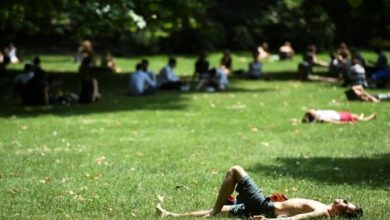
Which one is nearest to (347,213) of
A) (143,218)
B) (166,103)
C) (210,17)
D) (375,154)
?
(143,218)

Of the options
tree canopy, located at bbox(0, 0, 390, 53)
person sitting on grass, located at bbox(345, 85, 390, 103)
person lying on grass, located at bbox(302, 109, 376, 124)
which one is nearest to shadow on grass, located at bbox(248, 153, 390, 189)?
person lying on grass, located at bbox(302, 109, 376, 124)

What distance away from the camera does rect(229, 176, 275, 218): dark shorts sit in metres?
8.99

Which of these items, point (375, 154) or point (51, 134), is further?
point (51, 134)

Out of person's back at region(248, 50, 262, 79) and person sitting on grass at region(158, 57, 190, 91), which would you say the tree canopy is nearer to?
person sitting on grass at region(158, 57, 190, 91)

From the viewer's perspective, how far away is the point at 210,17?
49.1m

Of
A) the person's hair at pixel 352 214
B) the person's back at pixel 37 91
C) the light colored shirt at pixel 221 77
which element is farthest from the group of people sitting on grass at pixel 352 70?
the person's hair at pixel 352 214

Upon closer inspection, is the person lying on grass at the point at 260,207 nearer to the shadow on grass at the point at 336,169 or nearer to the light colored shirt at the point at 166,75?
the shadow on grass at the point at 336,169

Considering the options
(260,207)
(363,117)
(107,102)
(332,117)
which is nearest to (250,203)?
(260,207)

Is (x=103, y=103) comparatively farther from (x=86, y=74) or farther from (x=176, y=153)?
(x=176, y=153)

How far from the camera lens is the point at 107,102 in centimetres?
2394

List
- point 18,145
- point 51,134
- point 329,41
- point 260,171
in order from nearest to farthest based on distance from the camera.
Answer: point 260,171 → point 18,145 → point 51,134 → point 329,41

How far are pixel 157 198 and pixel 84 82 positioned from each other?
521 inches

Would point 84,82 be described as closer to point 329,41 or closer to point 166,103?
point 166,103

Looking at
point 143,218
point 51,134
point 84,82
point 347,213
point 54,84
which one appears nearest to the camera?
point 347,213
